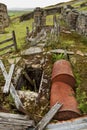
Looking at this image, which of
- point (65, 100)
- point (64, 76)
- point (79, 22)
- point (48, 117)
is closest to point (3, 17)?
point (79, 22)

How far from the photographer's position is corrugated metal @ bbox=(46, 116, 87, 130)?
19.9 ft

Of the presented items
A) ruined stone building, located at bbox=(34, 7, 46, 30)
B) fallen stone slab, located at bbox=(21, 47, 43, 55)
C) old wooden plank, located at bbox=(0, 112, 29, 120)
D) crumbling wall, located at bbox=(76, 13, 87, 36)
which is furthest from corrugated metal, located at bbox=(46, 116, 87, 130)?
ruined stone building, located at bbox=(34, 7, 46, 30)

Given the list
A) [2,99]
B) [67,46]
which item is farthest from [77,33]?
[2,99]

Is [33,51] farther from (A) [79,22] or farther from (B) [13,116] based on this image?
(B) [13,116]

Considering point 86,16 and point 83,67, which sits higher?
point 86,16

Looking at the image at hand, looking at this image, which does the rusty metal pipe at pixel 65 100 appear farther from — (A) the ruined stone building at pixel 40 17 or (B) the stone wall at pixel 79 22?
(A) the ruined stone building at pixel 40 17

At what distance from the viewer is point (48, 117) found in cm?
640

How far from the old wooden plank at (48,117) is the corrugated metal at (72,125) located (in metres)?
0.14

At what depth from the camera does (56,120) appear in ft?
21.2

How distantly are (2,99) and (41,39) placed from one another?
672 centimetres

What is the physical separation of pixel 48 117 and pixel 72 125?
2.28ft

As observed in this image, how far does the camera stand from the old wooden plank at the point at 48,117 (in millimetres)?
6145

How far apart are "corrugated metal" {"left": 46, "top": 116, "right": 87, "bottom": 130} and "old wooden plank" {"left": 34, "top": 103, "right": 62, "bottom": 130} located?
138mm

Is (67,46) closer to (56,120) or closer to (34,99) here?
(34,99)
